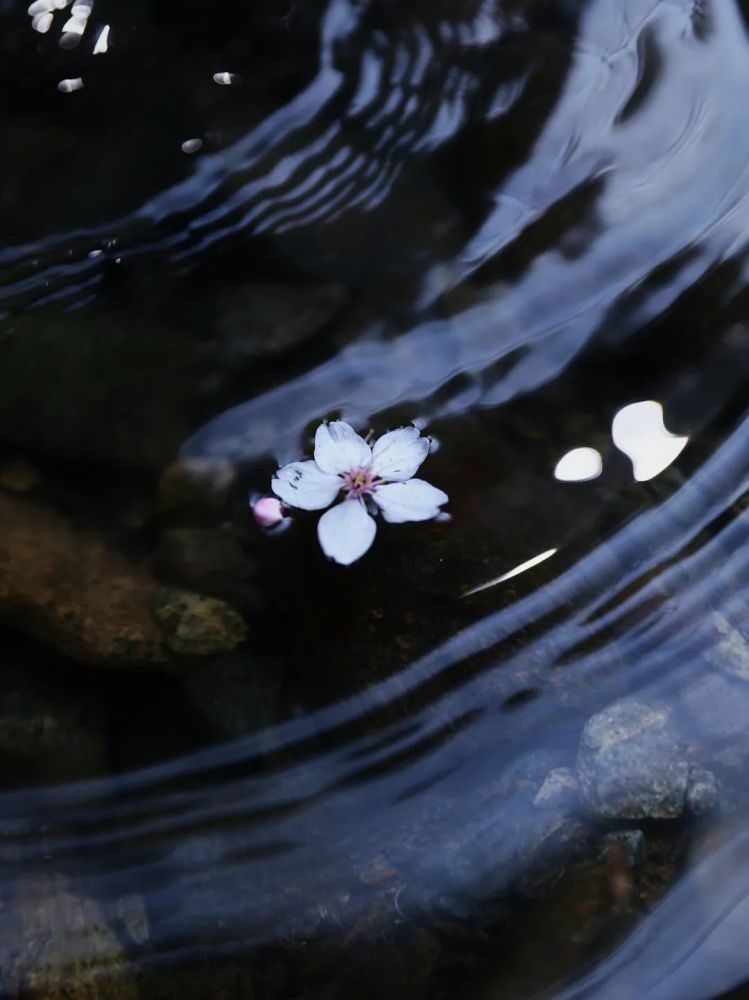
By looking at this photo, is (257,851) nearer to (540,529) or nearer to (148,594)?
(148,594)

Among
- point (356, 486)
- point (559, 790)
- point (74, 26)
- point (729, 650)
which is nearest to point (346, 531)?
point (356, 486)

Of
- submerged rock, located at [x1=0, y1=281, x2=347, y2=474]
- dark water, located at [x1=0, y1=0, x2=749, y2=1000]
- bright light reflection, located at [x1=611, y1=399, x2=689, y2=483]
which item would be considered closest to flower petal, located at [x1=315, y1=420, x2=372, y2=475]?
dark water, located at [x1=0, y1=0, x2=749, y2=1000]

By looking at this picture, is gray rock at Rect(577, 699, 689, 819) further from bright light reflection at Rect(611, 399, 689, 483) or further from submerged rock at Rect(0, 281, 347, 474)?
submerged rock at Rect(0, 281, 347, 474)

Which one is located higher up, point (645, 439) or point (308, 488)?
point (645, 439)

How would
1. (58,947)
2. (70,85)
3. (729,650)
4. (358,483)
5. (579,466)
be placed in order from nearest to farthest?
(58,947) < (729,650) < (358,483) < (579,466) < (70,85)

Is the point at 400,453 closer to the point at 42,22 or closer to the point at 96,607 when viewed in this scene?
the point at 96,607
